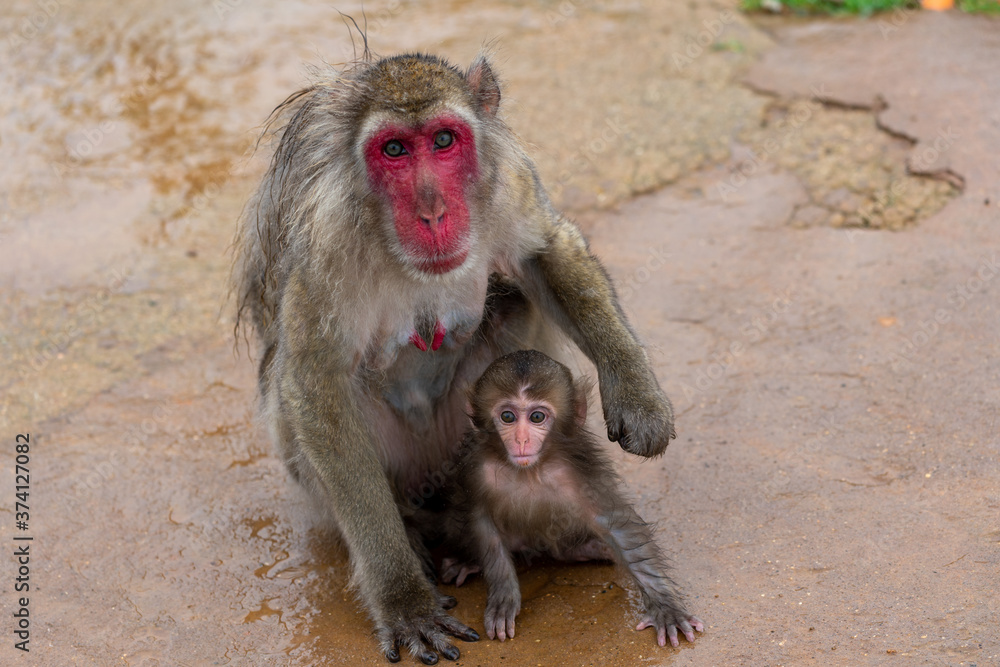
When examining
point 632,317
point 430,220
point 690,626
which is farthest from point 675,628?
point 632,317

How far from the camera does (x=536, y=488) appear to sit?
12.1ft

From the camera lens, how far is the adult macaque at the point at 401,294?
10.9 ft

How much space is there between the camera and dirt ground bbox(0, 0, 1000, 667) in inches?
144

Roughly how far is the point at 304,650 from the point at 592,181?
3.76m

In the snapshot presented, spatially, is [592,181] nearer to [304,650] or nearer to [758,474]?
[758,474]

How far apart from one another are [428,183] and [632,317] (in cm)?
236

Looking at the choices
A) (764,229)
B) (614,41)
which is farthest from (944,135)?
(614,41)

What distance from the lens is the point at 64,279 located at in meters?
6.06

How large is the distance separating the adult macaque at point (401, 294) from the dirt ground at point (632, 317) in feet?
1.54

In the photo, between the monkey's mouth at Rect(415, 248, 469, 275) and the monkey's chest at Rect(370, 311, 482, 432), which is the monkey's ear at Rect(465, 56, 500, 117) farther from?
the monkey's chest at Rect(370, 311, 482, 432)

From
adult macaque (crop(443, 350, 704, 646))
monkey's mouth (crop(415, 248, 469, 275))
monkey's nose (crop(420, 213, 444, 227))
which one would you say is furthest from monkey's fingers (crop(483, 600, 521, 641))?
monkey's nose (crop(420, 213, 444, 227))

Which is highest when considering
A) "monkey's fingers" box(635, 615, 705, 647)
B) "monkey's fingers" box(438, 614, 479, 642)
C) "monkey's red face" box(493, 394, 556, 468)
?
"monkey's red face" box(493, 394, 556, 468)

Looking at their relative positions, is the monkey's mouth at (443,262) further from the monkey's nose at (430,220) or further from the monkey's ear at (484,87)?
the monkey's ear at (484,87)

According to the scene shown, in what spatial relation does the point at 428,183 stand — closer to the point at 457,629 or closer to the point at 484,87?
the point at 484,87
